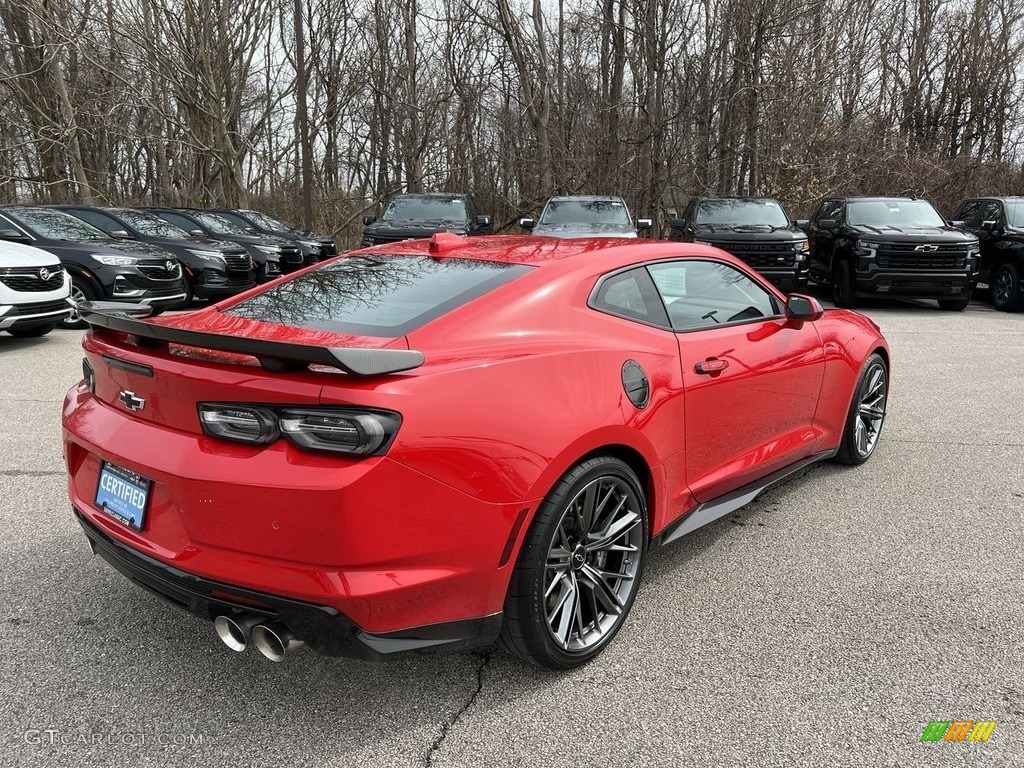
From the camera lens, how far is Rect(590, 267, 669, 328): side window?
2959 mm

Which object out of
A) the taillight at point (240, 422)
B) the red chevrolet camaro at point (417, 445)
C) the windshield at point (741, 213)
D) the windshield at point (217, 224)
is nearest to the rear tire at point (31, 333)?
the windshield at point (217, 224)

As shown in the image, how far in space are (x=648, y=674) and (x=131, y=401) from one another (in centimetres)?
193

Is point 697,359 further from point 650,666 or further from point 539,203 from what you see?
point 539,203

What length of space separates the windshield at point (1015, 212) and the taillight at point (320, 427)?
46.5 ft

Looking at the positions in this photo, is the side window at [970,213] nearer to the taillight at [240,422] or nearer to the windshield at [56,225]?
the windshield at [56,225]

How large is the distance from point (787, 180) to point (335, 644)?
2158cm

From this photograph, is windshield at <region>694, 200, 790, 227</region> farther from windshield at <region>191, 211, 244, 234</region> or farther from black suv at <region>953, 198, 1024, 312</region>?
windshield at <region>191, 211, 244, 234</region>

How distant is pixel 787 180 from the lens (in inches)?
830

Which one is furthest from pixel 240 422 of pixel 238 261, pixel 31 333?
pixel 238 261

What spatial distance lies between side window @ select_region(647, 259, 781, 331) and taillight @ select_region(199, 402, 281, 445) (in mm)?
1732

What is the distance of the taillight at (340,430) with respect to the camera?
203cm

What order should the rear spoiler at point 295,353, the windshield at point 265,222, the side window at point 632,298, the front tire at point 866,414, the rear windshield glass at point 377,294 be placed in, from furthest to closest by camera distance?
1. the windshield at point 265,222
2. the front tire at point 866,414
3. the side window at point 632,298
4. the rear windshield glass at point 377,294
5. the rear spoiler at point 295,353

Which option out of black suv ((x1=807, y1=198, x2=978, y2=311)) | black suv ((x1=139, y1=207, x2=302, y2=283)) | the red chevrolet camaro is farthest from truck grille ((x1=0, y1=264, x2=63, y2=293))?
black suv ((x1=807, y1=198, x2=978, y2=311))

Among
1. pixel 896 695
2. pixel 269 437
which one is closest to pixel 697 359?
pixel 896 695
